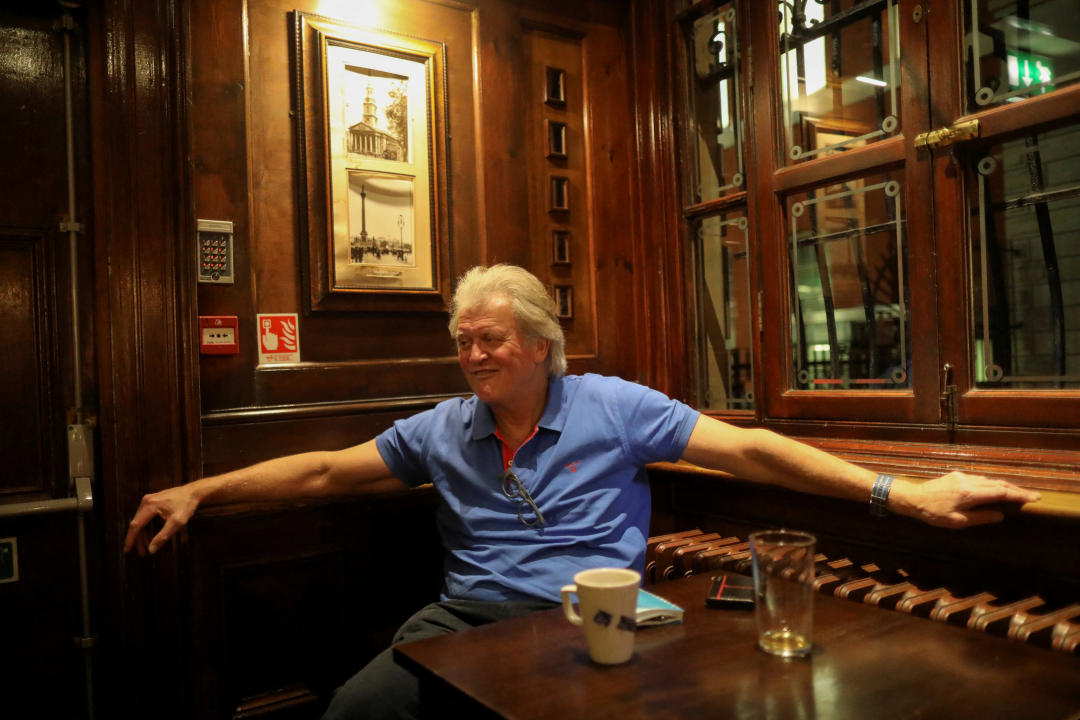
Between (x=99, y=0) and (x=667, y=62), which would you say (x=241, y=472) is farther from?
(x=667, y=62)

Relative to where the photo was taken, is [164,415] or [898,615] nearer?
[898,615]

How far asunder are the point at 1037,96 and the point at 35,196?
2.53m

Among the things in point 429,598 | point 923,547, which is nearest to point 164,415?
point 429,598

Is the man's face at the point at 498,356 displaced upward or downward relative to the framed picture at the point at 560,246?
downward

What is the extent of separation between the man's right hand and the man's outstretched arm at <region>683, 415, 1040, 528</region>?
126cm

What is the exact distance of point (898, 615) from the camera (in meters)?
1.24

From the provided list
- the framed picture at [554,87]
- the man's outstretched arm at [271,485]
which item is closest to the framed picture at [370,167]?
the framed picture at [554,87]

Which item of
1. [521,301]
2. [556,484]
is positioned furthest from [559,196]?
[556,484]

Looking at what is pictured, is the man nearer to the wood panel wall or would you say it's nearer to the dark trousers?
the dark trousers

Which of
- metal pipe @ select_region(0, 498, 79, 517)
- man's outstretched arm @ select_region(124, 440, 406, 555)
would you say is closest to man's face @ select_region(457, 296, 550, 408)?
man's outstretched arm @ select_region(124, 440, 406, 555)

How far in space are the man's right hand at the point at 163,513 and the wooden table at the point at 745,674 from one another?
953 mm

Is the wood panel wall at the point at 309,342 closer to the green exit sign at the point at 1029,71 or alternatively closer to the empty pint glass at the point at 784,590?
the green exit sign at the point at 1029,71

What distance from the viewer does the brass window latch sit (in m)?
1.86

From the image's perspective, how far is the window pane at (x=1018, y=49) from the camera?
177 centimetres
